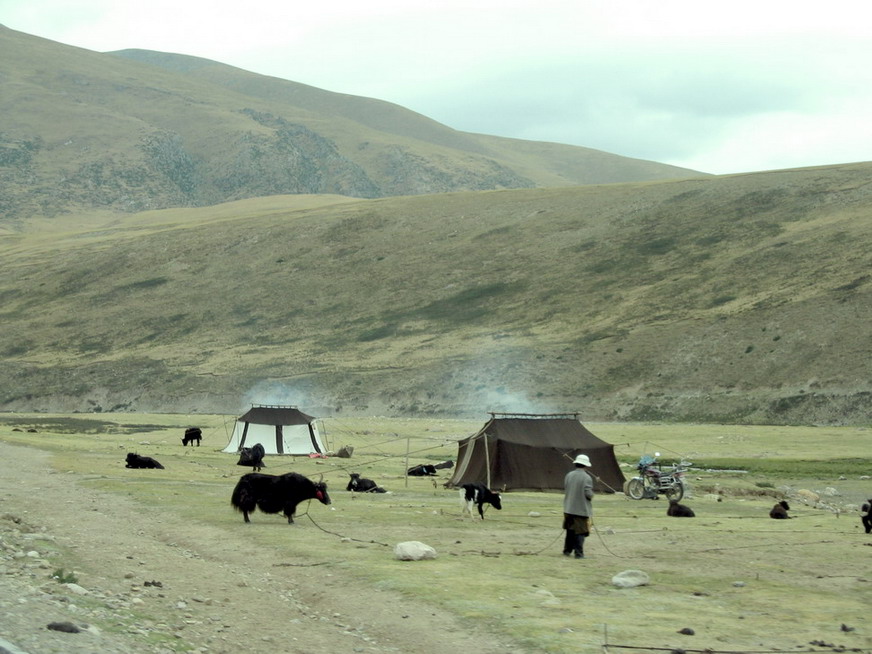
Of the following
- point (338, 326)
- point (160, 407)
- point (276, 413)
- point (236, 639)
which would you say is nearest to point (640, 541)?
point (236, 639)

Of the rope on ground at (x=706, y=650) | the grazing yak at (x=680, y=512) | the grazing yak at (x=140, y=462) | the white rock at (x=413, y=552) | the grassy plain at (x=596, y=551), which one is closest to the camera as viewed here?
the rope on ground at (x=706, y=650)

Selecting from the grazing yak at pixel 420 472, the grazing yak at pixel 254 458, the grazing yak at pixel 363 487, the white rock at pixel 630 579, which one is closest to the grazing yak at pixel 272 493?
the grazing yak at pixel 363 487

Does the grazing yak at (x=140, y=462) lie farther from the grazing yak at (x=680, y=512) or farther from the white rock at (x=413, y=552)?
the white rock at (x=413, y=552)

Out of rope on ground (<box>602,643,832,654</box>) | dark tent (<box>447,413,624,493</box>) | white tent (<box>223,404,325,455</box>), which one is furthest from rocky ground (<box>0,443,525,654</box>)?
white tent (<box>223,404,325,455</box>)

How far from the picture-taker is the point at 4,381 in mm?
104500

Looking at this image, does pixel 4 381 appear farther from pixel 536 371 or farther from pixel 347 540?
pixel 347 540

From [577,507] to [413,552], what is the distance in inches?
109

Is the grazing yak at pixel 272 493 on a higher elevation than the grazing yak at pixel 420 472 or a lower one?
higher

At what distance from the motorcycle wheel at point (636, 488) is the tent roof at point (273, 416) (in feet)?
67.6

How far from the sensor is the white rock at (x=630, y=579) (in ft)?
48.5

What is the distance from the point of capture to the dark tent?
32.8m

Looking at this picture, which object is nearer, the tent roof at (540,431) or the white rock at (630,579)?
the white rock at (630,579)

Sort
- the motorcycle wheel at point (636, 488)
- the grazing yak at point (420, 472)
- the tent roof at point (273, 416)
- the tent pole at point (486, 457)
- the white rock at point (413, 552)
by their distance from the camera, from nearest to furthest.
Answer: the white rock at point (413, 552) < the motorcycle wheel at point (636, 488) < the tent pole at point (486, 457) < the grazing yak at point (420, 472) < the tent roof at point (273, 416)

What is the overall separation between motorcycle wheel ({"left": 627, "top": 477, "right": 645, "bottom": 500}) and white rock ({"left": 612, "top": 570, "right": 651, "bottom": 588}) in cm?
1628
